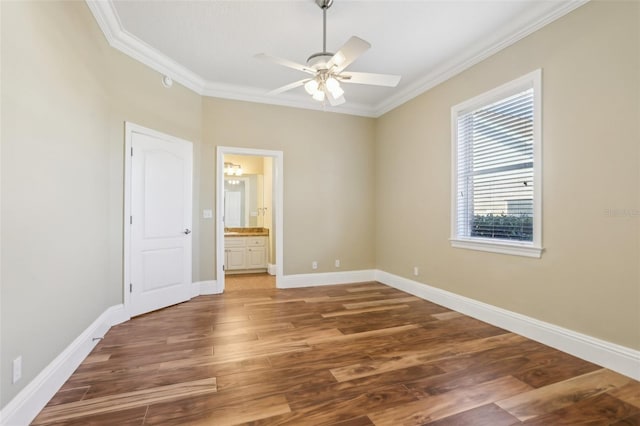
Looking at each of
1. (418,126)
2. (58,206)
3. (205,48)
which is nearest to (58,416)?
(58,206)

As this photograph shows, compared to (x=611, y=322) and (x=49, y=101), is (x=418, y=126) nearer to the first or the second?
(x=611, y=322)

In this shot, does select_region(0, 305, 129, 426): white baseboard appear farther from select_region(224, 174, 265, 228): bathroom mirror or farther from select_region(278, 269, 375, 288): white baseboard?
select_region(224, 174, 265, 228): bathroom mirror

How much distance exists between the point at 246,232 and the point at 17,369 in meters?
5.13

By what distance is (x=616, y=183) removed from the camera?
2.31 meters

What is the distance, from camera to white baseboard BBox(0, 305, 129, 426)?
158cm

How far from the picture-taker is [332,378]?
2180 mm

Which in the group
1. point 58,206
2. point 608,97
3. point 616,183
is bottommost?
point 58,206

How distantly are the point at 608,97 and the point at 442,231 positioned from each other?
6.93ft

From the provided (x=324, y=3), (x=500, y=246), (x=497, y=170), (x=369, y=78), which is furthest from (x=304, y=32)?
(x=500, y=246)

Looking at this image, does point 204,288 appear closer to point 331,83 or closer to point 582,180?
point 331,83

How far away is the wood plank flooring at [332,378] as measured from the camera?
1779 millimetres

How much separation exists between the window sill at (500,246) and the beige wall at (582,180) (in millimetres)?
60

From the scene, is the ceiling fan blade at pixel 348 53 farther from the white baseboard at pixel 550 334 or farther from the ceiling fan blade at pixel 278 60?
the white baseboard at pixel 550 334

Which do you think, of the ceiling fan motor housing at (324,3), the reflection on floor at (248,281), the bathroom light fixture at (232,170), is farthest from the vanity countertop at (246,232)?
the ceiling fan motor housing at (324,3)
